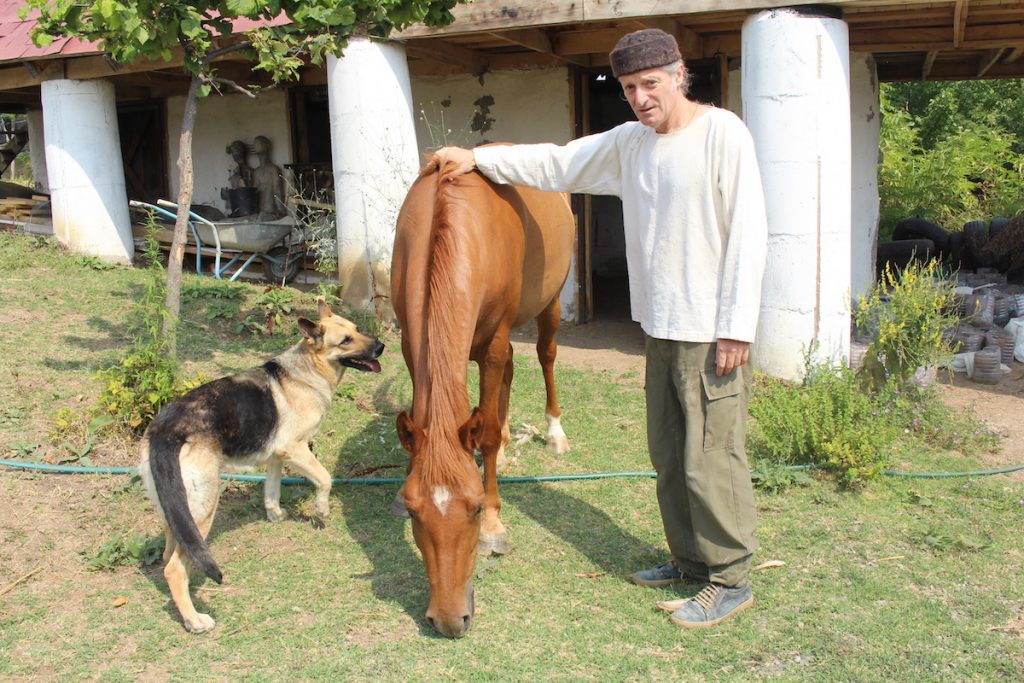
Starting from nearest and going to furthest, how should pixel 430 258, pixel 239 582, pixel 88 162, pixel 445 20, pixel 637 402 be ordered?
pixel 430 258
pixel 239 582
pixel 445 20
pixel 637 402
pixel 88 162

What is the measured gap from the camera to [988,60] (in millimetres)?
10898

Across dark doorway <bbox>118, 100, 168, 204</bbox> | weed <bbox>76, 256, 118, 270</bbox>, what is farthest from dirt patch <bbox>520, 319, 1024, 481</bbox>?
dark doorway <bbox>118, 100, 168, 204</bbox>

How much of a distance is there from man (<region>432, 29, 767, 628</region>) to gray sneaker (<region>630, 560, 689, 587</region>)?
0.07 meters

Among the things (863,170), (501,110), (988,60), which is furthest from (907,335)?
(988,60)

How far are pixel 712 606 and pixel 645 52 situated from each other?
233cm

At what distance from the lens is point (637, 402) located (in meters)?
7.32

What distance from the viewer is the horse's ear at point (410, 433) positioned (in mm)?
3559

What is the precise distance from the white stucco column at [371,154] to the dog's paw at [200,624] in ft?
16.6

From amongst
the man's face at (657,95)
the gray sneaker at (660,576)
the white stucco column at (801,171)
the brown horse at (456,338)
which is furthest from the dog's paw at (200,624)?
the white stucco column at (801,171)

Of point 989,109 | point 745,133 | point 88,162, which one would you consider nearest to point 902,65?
point 745,133

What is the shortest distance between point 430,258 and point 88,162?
9.19 meters

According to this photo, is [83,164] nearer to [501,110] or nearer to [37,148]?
[501,110]

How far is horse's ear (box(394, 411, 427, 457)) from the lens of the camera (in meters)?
3.56

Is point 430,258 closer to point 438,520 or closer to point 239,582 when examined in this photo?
point 438,520
